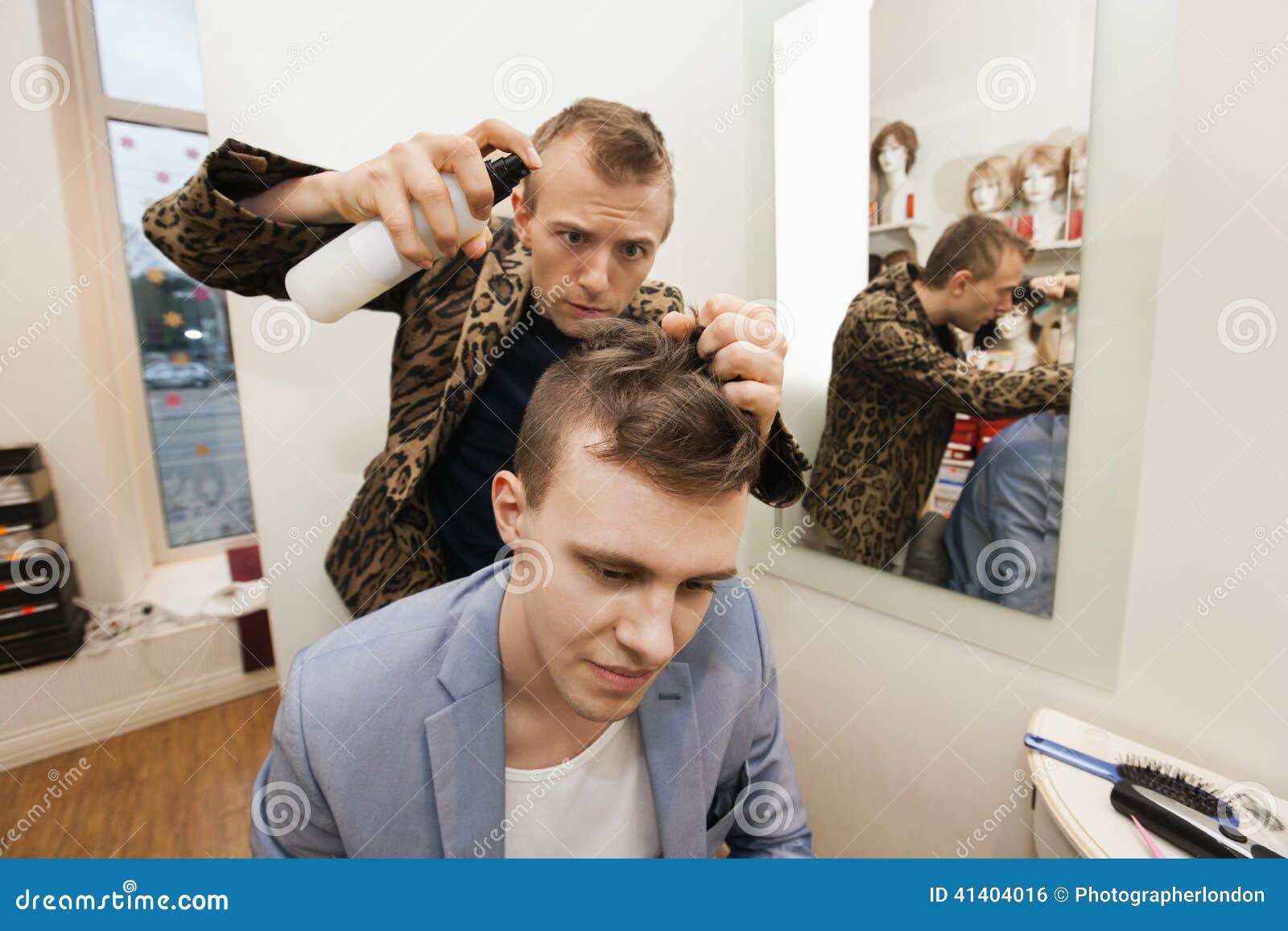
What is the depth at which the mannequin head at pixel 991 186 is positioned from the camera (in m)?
1.03

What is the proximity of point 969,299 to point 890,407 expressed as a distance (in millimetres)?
276

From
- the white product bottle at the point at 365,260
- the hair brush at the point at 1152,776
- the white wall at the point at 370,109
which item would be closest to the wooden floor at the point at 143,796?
the white wall at the point at 370,109

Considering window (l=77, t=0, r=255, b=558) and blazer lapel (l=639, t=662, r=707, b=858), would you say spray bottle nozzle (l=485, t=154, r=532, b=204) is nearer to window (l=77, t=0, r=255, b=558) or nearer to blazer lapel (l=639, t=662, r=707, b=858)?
blazer lapel (l=639, t=662, r=707, b=858)

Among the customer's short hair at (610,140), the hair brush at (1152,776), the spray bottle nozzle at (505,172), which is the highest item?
the customer's short hair at (610,140)

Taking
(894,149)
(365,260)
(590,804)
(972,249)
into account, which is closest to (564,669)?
(590,804)

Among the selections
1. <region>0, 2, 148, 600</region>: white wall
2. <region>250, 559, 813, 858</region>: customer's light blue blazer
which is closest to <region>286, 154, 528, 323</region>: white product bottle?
<region>250, 559, 813, 858</region>: customer's light blue blazer

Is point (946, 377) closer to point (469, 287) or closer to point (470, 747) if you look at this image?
point (469, 287)

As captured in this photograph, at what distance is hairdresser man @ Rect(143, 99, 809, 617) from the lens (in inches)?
28.5

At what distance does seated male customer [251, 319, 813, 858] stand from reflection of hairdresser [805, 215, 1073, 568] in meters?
0.66

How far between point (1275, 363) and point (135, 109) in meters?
3.06

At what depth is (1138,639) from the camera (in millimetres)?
1020

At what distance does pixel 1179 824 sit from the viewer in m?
0.81

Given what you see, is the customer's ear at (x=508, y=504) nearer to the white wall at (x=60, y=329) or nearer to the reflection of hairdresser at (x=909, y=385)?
the reflection of hairdresser at (x=909, y=385)

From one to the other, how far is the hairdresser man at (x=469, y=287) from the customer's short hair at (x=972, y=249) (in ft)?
1.78
